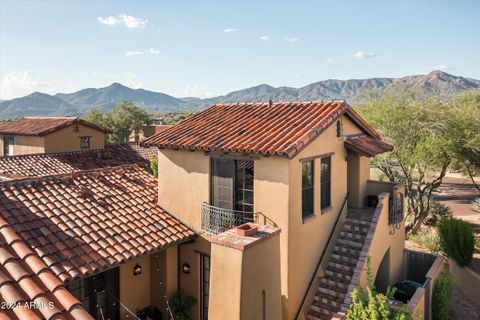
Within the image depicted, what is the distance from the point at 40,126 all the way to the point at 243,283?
32.2 meters

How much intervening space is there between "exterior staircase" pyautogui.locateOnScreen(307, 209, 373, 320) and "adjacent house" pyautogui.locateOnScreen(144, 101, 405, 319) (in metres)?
0.03

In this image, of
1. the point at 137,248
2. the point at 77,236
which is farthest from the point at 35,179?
the point at 137,248

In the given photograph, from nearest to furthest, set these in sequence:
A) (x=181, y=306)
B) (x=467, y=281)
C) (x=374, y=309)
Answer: (x=374, y=309), (x=181, y=306), (x=467, y=281)

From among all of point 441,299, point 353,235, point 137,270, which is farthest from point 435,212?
point 137,270

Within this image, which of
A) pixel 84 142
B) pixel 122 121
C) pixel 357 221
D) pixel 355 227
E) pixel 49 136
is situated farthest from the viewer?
pixel 122 121

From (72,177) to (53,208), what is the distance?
8.30 feet

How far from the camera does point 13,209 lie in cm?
1004

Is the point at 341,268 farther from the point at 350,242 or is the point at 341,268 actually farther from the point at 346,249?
the point at 350,242

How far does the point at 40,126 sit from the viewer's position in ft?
111

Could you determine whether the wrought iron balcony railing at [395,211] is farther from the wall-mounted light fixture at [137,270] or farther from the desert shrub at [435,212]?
the desert shrub at [435,212]

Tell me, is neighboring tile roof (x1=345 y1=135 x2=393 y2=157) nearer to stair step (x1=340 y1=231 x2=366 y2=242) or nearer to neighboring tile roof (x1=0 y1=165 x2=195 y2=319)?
stair step (x1=340 y1=231 x2=366 y2=242)

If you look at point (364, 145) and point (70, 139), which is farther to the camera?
point (70, 139)

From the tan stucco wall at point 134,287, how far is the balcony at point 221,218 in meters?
2.45

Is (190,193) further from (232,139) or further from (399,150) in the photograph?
(399,150)
